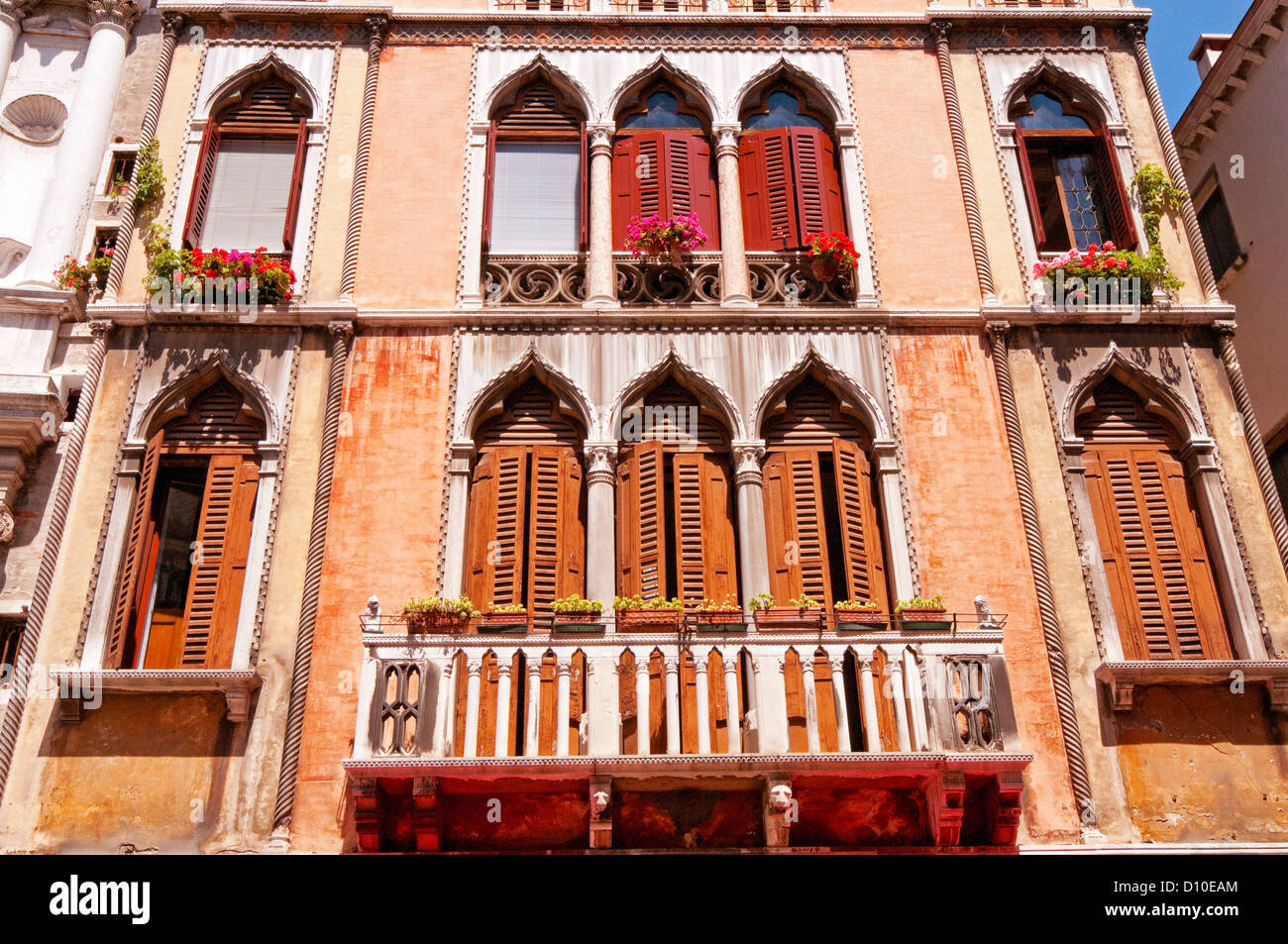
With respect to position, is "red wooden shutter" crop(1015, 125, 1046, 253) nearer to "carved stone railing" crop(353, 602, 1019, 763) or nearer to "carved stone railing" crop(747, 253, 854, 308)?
"carved stone railing" crop(747, 253, 854, 308)

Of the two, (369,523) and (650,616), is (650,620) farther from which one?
(369,523)

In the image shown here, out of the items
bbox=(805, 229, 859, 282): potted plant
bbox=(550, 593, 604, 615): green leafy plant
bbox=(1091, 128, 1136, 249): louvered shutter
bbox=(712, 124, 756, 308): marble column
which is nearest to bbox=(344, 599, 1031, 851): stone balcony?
bbox=(550, 593, 604, 615): green leafy plant

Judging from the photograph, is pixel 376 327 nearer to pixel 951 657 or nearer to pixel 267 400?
pixel 267 400

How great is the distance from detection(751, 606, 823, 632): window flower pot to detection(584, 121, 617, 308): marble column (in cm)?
421

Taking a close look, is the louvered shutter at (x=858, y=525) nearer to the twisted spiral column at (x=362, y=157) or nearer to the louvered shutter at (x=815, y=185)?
the louvered shutter at (x=815, y=185)

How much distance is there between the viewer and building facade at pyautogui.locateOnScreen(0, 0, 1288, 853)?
448 inches

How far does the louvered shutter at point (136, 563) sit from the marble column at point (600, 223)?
481 cm

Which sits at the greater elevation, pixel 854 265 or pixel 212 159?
pixel 212 159

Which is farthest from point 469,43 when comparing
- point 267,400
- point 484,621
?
point 484,621

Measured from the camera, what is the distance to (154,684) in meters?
11.9
